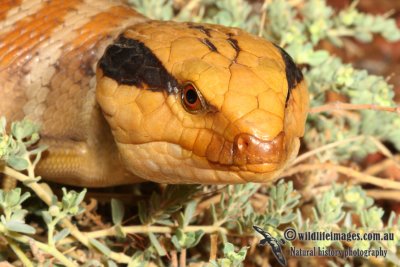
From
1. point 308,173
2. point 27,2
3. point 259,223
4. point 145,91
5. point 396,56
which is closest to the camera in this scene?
point 145,91

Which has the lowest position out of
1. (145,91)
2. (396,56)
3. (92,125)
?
(396,56)

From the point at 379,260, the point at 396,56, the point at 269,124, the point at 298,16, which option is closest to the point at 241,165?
the point at 269,124

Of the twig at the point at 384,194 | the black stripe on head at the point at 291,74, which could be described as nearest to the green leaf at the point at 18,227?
the black stripe on head at the point at 291,74

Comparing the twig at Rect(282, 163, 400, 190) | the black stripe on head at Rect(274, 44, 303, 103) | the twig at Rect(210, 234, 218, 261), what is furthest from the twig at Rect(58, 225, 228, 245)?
the black stripe on head at Rect(274, 44, 303, 103)

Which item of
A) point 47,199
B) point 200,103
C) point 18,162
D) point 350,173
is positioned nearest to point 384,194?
point 350,173

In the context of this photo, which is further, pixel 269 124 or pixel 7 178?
pixel 7 178

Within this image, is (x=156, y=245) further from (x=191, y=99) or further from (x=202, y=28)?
(x=202, y=28)

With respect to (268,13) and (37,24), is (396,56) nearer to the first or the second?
(268,13)
